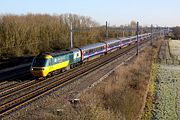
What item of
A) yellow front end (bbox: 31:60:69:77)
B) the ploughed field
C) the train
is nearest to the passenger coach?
the train

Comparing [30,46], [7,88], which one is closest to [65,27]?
[30,46]

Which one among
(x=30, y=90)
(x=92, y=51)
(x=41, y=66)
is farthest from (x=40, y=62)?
(x=92, y=51)

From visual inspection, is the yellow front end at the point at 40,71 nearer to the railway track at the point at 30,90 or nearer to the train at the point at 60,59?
the train at the point at 60,59

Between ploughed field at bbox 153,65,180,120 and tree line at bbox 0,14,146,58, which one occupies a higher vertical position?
tree line at bbox 0,14,146,58

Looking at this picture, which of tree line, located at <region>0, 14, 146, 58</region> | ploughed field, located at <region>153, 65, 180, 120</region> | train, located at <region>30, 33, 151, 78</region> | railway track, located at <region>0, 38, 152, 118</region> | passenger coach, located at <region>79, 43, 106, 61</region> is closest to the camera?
railway track, located at <region>0, 38, 152, 118</region>

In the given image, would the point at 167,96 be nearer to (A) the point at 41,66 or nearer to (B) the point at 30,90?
(A) the point at 41,66

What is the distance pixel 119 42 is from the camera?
203ft

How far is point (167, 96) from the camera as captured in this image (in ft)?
92.1

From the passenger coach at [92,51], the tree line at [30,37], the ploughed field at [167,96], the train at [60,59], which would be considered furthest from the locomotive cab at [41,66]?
the tree line at [30,37]

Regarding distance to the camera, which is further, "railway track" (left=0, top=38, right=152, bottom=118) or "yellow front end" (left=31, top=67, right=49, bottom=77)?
"yellow front end" (left=31, top=67, right=49, bottom=77)

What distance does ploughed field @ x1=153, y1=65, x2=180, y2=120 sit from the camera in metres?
22.3

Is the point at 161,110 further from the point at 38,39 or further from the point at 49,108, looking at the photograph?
the point at 38,39

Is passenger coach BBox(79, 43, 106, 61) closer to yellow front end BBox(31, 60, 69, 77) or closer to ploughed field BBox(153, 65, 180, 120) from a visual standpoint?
ploughed field BBox(153, 65, 180, 120)

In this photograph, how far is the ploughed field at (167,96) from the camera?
22.3 metres
